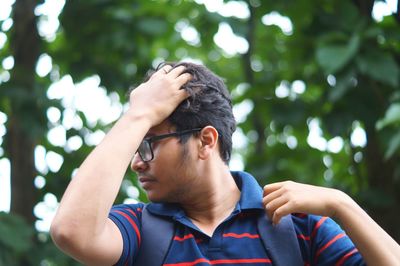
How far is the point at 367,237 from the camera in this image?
8.15ft

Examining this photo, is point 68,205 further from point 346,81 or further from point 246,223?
point 346,81

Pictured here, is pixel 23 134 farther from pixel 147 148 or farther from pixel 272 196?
pixel 272 196

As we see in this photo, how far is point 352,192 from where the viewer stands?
555 cm

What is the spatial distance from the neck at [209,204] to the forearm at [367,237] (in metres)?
0.37

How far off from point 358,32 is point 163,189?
2.59m

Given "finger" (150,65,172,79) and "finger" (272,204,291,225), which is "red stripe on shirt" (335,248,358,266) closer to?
"finger" (272,204,291,225)

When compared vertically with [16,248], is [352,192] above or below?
above

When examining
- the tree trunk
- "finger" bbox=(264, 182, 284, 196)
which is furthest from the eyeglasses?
the tree trunk

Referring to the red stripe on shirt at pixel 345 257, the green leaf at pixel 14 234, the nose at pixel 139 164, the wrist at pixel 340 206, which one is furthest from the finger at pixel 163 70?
the green leaf at pixel 14 234

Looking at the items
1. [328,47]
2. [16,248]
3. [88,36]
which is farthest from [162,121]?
[88,36]

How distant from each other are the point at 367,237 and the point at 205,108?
66cm

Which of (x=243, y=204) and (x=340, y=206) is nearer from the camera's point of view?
(x=340, y=206)

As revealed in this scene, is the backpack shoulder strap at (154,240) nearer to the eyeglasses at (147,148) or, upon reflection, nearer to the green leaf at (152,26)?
the eyeglasses at (147,148)

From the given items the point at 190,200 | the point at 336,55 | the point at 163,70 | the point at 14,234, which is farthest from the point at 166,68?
the point at 14,234
